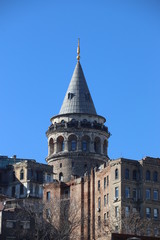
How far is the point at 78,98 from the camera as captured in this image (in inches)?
6260

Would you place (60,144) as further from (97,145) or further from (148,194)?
(148,194)

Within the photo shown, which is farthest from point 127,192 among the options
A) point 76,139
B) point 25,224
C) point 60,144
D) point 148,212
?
point 60,144

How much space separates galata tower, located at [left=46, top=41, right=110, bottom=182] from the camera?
151750 mm

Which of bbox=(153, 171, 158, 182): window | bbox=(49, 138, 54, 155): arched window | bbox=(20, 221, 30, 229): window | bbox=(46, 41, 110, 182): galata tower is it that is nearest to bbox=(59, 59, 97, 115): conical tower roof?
bbox=(46, 41, 110, 182): galata tower

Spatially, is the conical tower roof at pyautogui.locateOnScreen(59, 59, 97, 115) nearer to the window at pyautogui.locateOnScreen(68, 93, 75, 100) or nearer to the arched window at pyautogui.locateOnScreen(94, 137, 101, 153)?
the window at pyautogui.locateOnScreen(68, 93, 75, 100)

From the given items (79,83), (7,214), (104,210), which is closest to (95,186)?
(104,210)

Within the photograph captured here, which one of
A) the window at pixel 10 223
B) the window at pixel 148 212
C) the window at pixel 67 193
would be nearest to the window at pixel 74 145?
the window at pixel 67 193

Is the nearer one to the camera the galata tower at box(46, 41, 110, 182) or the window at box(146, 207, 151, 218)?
the window at box(146, 207, 151, 218)

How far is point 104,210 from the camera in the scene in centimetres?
12912

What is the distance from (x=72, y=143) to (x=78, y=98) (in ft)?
33.0

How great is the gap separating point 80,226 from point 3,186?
25.8m

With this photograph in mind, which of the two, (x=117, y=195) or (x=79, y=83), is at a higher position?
(x=79, y=83)

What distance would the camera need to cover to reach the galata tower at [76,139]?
151750 millimetres

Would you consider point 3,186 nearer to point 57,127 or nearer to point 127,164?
point 57,127
